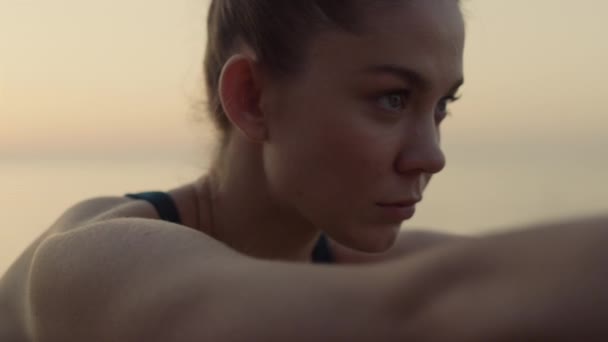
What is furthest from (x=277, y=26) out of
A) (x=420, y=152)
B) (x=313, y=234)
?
(x=313, y=234)

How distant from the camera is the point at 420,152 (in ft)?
4.79

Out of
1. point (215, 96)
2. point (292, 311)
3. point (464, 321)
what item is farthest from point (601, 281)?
point (215, 96)

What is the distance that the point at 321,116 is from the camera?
1480 mm

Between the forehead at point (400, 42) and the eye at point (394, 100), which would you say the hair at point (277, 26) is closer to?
the forehead at point (400, 42)

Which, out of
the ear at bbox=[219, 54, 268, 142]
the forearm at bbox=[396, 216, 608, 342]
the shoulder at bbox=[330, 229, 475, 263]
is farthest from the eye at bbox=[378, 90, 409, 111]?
the forearm at bbox=[396, 216, 608, 342]

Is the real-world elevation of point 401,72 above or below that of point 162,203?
above

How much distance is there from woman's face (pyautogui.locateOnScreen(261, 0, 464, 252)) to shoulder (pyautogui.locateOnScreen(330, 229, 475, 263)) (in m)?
0.47

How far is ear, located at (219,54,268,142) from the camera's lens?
5.17ft

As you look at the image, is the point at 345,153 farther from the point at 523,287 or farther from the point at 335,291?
the point at 523,287

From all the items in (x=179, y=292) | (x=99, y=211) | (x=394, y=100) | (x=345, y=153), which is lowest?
(x=99, y=211)

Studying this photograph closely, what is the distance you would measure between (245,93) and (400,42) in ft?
1.06

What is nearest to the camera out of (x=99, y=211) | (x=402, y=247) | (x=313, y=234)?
(x=99, y=211)

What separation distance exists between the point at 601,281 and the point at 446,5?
1.06 meters

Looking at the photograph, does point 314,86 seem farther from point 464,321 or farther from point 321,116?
point 464,321
